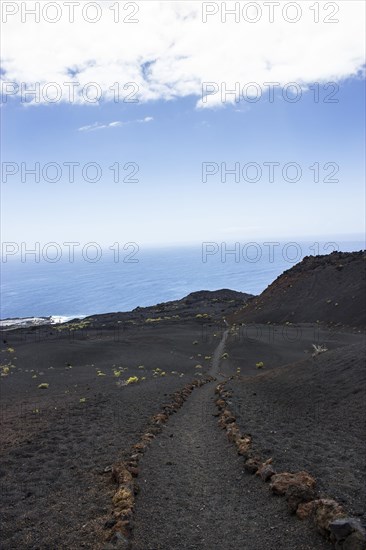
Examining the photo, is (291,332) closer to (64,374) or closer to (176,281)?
(64,374)

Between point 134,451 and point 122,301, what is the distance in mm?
127701

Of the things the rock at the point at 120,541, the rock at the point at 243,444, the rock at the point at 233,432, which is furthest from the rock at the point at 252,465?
the rock at the point at 120,541

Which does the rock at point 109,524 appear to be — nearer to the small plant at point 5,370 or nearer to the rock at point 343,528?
the rock at point 343,528

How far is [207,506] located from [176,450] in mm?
3227

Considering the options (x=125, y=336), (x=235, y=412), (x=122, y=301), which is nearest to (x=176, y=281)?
(x=122, y=301)

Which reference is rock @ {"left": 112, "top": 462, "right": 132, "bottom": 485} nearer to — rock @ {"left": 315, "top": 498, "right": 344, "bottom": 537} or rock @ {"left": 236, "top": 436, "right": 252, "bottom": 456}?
rock @ {"left": 236, "top": 436, "right": 252, "bottom": 456}

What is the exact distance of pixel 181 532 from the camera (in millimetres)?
5977

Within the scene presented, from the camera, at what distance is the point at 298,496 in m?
6.21

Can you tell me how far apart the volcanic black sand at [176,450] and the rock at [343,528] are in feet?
1.17

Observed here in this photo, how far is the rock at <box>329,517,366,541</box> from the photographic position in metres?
4.87

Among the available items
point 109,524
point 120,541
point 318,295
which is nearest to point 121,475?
point 109,524

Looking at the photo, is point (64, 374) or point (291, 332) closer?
point (64, 374)

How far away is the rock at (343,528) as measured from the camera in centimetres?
487

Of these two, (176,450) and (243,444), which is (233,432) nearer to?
(243,444)
